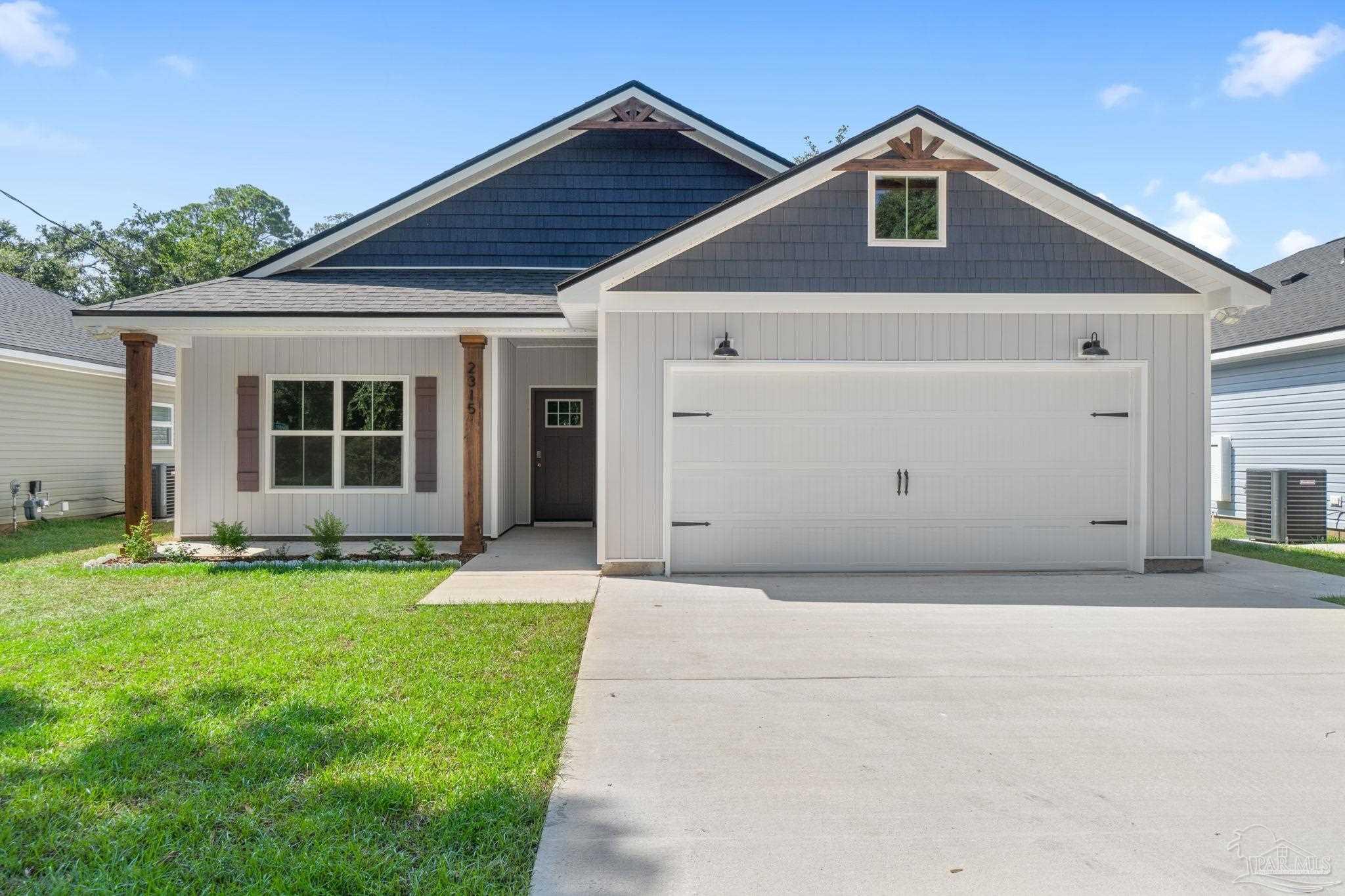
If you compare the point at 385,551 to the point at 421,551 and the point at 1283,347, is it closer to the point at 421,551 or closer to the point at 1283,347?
the point at 421,551

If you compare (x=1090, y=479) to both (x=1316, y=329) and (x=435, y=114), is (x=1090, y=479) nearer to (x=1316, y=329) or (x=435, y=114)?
(x=1316, y=329)

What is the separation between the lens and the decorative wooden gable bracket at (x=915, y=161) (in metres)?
7.32

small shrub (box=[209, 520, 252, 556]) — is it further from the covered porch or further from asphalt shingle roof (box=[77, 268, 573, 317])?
asphalt shingle roof (box=[77, 268, 573, 317])

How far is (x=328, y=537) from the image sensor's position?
8.30 metres

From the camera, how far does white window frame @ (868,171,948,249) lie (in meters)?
7.42

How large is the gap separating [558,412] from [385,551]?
11.8 feet

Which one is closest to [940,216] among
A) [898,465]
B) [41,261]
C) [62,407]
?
[898,465]

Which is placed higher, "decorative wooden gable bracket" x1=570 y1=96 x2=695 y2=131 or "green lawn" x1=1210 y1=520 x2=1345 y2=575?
"decorative wooden gable bracket" x1=570 y1=96 x2=695 y2=131

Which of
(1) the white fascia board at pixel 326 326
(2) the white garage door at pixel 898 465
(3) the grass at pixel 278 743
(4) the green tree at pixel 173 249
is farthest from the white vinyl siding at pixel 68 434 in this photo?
(4) the green tree at pixel 173 249

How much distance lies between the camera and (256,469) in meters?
9.25

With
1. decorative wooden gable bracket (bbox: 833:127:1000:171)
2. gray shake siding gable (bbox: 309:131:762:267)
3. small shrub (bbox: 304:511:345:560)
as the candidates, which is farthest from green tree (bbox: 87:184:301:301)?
decorative wooden gable bracket (bbox: 833:127:1000:171)

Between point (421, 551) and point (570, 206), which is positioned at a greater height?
point (570, 206)

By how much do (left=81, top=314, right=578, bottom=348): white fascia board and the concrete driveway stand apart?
12.2ft

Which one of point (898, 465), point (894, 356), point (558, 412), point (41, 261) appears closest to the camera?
point (894, 356)
